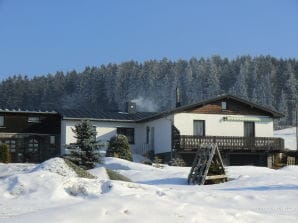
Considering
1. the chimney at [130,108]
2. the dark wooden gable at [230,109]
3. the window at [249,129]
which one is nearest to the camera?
the dark wooden gable at [230,109]

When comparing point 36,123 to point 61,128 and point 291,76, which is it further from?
point 291,76

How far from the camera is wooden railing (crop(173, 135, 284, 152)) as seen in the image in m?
34.1

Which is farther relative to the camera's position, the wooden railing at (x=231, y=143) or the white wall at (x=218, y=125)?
the white wall at (x=218, y=125)

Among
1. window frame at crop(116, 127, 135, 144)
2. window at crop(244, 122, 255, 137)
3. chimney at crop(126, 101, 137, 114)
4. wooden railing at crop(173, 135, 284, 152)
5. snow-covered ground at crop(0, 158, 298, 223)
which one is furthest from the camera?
chimney at crop(126, 101, 137, 114)

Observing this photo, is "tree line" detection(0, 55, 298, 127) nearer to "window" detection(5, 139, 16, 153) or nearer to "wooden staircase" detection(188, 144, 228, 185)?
"window" detection(5, 139, 16, 153)

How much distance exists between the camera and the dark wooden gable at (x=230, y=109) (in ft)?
119

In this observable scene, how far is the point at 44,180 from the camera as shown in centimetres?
1295

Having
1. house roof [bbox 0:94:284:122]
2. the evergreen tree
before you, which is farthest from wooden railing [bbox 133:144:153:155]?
the evergreen tree

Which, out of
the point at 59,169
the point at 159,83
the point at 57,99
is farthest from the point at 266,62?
the point at 59,169

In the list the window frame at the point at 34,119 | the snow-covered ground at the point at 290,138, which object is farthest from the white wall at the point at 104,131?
the snow-covered ground at the point at 290,138

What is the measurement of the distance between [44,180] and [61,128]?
25962 millimetres

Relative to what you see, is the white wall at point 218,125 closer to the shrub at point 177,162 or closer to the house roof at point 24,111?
the shrub at point 177,162

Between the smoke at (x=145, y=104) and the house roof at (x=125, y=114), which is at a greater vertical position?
the smoke at (x=145, y=104)

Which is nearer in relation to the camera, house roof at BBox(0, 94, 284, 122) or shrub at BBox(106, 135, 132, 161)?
shrub at BBox(106, 135, 132, 161)
